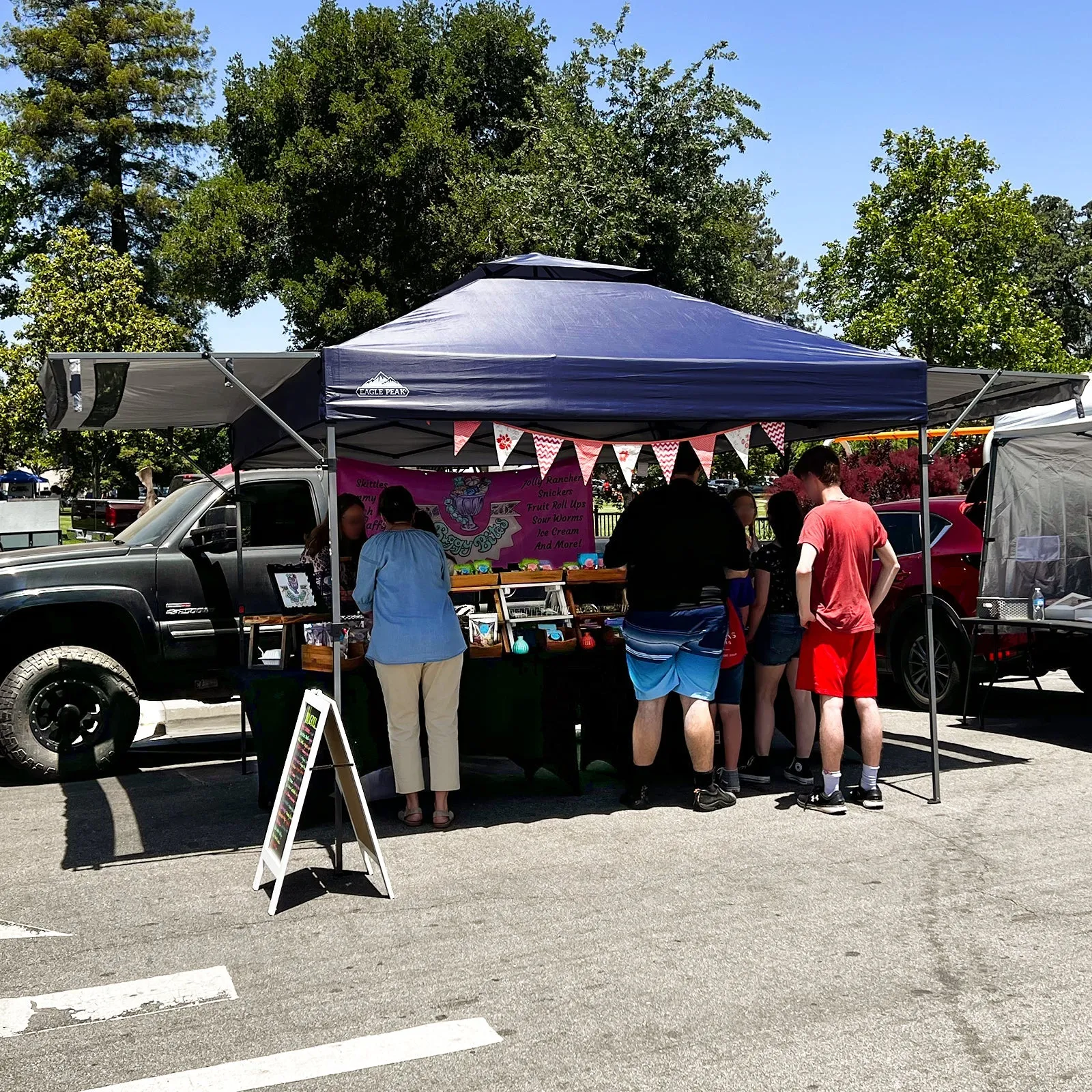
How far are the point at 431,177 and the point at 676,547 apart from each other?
72.6 ft

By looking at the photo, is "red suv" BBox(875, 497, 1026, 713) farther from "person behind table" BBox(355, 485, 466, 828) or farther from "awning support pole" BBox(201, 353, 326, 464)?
"awning support pole" BBox(201, 353, 326, 464)

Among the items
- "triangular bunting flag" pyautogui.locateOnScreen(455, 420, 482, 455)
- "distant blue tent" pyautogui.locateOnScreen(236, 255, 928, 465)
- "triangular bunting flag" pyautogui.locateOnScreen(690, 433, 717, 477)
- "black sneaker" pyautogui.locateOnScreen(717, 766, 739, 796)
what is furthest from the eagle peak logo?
"black sneaker" pyautogui.locateOnScreen(717, 766, 739, 796)

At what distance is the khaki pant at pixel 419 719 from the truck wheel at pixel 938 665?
459 cm

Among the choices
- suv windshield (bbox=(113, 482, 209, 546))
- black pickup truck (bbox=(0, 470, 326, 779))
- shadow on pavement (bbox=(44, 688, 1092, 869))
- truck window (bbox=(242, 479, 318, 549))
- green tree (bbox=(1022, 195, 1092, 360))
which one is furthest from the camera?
green tree (bbox=(1022, 195, 1092, 360))

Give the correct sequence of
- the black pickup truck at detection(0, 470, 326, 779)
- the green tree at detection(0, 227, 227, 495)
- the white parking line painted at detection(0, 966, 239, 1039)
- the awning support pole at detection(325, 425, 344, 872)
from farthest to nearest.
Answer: the green tree at detection(0, 227, 227, 495) < the black pickup truck at detection(0, 470, 326, 779) < the awning support pole at detection(325, 425, 344, 872) < the white parking line painted at detection(0, 966, 239, 1039)

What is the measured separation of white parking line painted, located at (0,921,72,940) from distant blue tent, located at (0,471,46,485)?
4120cm

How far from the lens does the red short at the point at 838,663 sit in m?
6.70

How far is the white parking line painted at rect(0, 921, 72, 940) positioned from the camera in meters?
5.09

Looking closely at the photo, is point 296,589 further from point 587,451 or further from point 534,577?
point 587,451

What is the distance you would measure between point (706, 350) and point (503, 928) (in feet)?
11.3

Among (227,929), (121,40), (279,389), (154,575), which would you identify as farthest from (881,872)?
(121,40)

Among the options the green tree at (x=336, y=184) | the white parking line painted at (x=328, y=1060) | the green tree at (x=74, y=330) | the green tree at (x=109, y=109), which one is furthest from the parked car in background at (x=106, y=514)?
the white parking line painted at (x=328, y=1060)

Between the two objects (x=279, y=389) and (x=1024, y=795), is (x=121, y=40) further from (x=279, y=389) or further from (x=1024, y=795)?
(x=1024, y=795)

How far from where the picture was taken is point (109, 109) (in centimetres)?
3894
